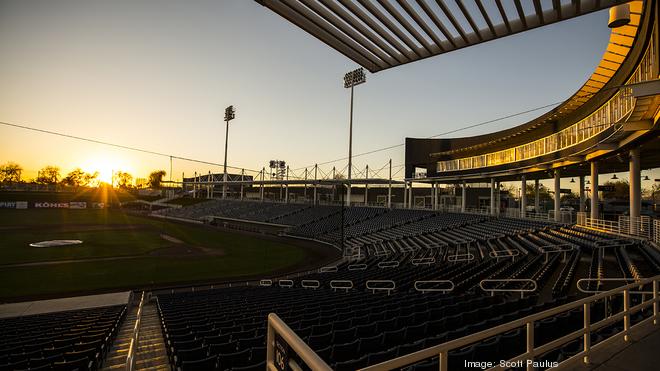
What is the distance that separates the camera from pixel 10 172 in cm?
13388

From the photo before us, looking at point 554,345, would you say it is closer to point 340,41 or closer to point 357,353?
point 357,353

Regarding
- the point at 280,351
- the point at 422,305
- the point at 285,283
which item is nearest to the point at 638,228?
the point at 422,305

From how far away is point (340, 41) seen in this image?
301 centimetres

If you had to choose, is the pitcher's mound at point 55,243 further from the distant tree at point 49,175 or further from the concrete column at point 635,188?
the distant tree at point 49,175

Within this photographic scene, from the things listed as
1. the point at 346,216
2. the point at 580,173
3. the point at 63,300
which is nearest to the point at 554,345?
the point at 63,300

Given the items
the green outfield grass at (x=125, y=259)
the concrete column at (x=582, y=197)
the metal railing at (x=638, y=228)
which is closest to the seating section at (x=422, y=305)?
the metal railing at (x=638, y=228)

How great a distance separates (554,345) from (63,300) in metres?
22.1

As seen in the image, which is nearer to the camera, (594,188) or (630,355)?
(630,355)

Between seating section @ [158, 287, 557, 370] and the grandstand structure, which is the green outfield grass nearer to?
the grandstand structure

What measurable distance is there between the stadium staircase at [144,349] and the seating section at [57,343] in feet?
0.96

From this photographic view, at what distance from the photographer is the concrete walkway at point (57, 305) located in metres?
15.7

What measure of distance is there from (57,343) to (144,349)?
202 centimetres

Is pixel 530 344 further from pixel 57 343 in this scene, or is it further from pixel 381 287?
pixel 381 287

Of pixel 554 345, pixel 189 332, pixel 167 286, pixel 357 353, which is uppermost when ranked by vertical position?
pixel 554 345
